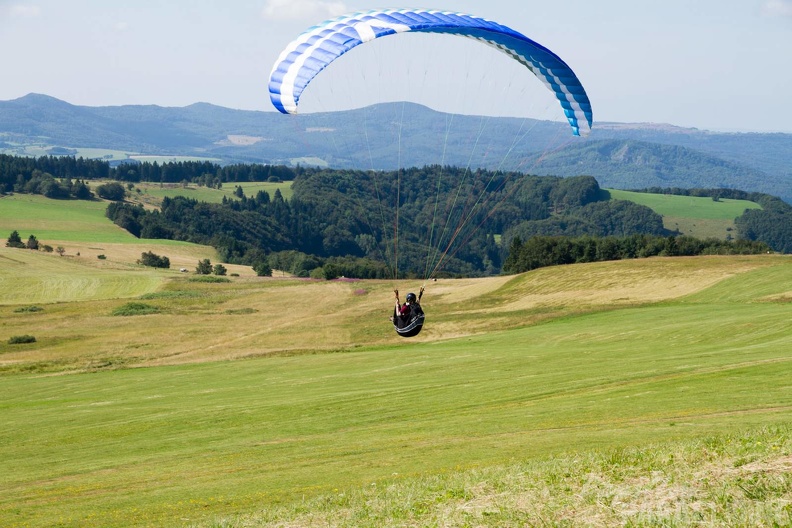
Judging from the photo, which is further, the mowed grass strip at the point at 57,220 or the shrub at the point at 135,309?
the mowed grass strip at the point at 57,220

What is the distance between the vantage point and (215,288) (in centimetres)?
9538

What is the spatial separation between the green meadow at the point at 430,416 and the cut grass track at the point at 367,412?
0.12 m

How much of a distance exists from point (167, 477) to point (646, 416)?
1238cm

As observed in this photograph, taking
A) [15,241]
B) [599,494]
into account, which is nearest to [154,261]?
[15,241]

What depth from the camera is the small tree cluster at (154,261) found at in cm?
12012

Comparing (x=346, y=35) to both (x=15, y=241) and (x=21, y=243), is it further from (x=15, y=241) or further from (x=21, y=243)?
(x=15, y=241)

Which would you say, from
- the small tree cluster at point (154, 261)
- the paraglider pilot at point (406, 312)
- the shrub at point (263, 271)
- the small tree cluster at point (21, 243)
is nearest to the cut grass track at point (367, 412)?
the paraglider pilot at point (406, 312)

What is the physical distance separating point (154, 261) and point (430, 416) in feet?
332

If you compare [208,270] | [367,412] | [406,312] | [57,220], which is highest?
[406,312]

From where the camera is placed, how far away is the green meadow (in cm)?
1330

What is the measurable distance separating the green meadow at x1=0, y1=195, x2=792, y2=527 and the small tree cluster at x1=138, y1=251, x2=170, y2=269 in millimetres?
50271

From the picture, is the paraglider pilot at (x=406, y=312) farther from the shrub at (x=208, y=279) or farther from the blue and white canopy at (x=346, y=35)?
the shrub at (x=208, y=279)

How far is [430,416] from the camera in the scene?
25.7m

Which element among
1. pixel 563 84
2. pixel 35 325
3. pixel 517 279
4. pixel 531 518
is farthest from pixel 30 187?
pixel 531 518
